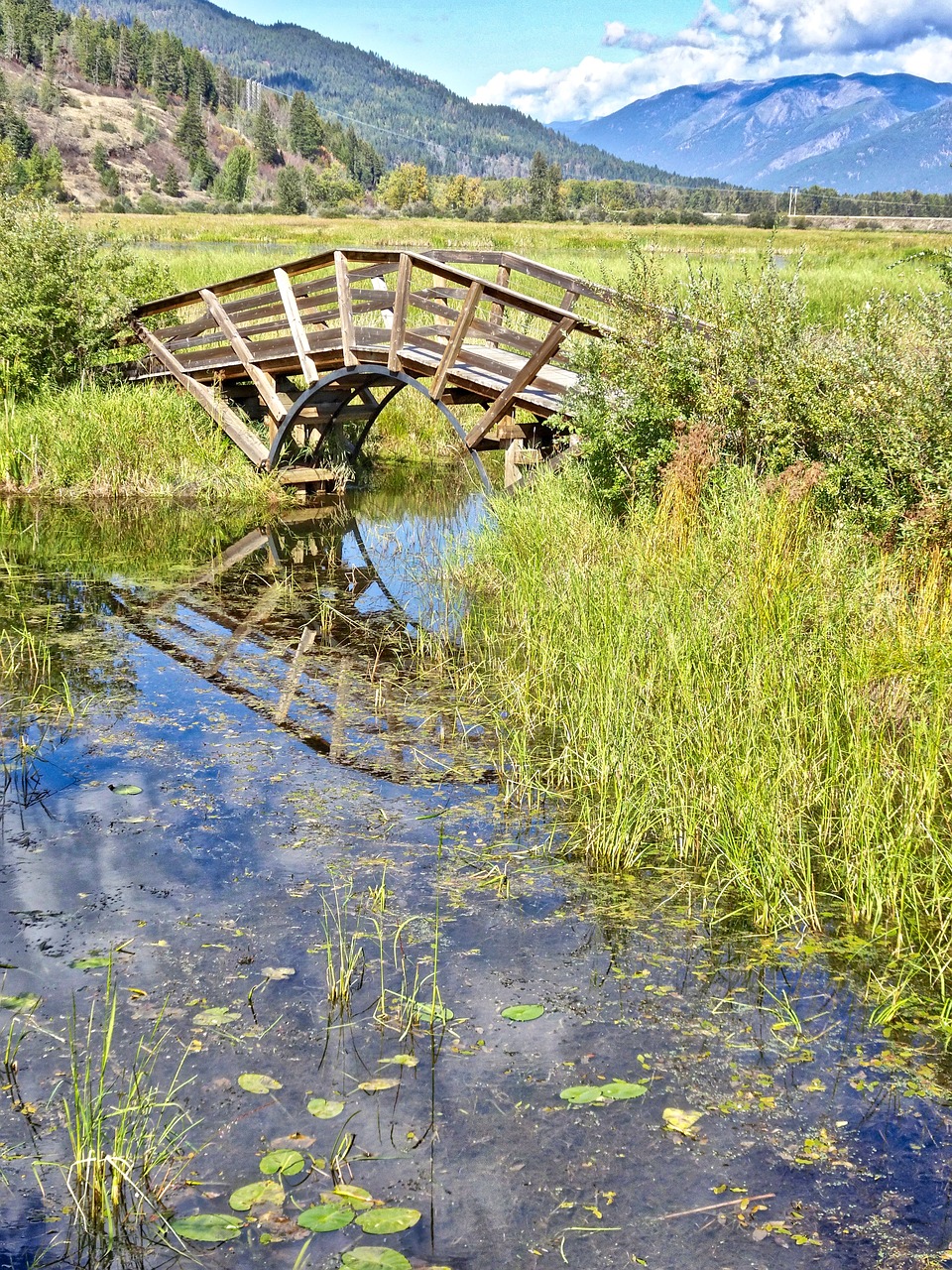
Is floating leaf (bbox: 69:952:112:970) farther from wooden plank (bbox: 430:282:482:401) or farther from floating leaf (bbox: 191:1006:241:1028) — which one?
wooden plank (bbox: 430:282:482:401)

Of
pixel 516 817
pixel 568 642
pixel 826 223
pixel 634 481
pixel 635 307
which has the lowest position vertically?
pixel 516 817

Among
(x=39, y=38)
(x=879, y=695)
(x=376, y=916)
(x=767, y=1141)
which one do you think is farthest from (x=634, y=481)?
(x=39, y=38)

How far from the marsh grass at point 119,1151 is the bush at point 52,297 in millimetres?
12028

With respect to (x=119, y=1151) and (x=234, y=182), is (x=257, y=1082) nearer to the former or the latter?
(x=119, y=1151)

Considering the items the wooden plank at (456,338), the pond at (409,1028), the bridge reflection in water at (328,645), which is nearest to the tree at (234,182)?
the wooden plank at (456,338)

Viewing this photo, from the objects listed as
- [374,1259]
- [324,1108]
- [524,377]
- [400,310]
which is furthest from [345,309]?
[374,1259]

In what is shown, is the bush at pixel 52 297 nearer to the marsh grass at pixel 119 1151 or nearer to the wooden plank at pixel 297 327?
the wooden plank at pixel 297 327

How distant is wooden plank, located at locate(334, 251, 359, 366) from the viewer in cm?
1235

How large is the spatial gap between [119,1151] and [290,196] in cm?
10941

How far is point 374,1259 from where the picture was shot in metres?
3.03

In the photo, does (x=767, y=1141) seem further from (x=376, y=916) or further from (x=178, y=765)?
(x=178, y=765)

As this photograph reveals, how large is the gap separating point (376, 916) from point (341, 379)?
9.75 metres

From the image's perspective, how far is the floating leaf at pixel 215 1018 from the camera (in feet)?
13.2

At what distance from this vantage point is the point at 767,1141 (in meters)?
3.50
